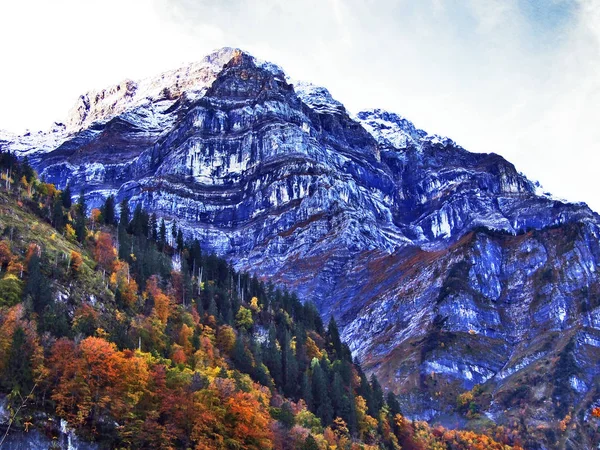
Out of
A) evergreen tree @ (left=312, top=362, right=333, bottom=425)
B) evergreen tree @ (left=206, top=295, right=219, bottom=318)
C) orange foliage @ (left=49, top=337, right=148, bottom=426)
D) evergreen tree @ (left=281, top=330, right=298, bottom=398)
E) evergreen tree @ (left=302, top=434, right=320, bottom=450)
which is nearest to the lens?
orange foliage @ (left=49, top=337, right=148, bottom=426)

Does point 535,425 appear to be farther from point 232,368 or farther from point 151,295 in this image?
point 151,295

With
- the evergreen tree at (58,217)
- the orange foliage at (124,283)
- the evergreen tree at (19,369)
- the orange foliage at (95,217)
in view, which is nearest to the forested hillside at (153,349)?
the evergreen tree at (19,369)

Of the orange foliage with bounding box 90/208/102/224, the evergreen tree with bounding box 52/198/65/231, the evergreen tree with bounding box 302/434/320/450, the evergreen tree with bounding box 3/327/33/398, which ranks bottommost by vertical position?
the evergreen tree with bounding box 302/434/320/450

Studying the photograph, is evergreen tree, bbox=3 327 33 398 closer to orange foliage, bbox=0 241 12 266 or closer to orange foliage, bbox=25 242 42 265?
orange foliage, bbox=0 241 12 266

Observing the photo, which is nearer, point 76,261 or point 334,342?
point 76,261

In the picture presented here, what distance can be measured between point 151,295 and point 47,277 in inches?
866

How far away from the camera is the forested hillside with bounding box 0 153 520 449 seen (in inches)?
2721

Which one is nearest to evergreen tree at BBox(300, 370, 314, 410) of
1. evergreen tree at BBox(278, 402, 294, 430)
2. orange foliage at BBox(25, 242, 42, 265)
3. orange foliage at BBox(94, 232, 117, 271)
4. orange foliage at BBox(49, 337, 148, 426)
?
evergreen tree at BBox(278, 402, 294, 430)

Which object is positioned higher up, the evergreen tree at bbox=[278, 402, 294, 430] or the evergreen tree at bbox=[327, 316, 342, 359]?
the evergreen tree at bbox=[327, 316, 342, 359]

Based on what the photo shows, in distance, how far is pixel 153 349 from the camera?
88.2 m

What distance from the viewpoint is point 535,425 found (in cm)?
16862

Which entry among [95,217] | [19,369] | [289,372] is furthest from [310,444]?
[95,217]

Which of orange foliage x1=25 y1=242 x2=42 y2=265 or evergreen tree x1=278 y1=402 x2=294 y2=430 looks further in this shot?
evergreen tree x1=278 y1=402 x2=294 y2=430

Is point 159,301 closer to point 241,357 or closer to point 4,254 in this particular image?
point 241,357
